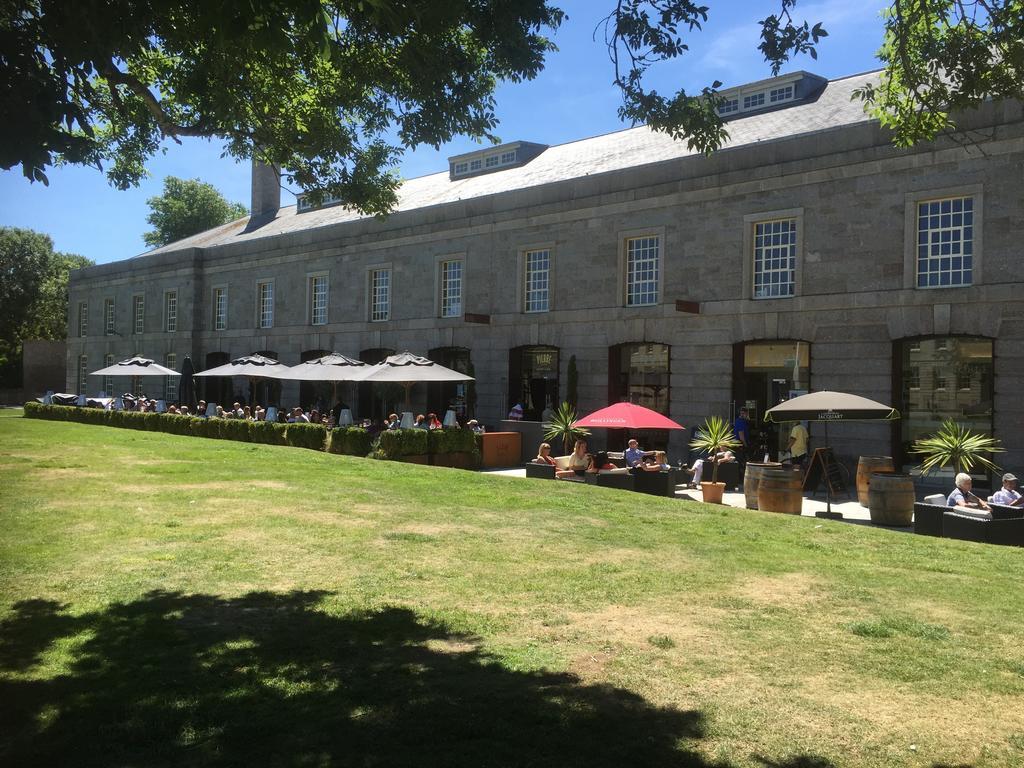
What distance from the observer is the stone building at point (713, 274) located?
1989 centimetres

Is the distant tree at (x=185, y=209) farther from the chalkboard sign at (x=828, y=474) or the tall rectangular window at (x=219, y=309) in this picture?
the chalkboard sign at (x=828, y=474)

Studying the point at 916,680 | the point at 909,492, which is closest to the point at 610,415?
the point at 909,492

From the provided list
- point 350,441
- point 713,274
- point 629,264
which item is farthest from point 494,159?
point 350,441

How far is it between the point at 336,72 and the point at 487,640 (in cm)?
837

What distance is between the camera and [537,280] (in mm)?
29156

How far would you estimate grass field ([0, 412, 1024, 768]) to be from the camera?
4.94 m

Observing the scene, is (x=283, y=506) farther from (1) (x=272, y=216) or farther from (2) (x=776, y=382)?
(1) (x=272, y=216)

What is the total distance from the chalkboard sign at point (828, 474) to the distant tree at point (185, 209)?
63.1 m

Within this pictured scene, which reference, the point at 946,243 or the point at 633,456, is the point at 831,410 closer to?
the point at 633,456

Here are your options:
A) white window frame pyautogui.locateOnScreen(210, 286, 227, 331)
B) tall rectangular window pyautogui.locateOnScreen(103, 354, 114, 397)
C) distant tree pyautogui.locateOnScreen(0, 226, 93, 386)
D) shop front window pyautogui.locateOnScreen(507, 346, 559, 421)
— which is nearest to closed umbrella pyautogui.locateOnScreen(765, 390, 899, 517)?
shop front window pyautogui.locateOnScreen(507, 346, 559, 421)


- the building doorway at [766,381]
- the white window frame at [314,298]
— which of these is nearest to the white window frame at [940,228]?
the building doorway at [766,381]

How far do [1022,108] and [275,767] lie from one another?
813 inches

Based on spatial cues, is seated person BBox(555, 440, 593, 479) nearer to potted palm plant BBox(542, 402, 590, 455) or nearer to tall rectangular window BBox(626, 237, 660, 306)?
potted palm plant BBox(542, 402, 590, 455)

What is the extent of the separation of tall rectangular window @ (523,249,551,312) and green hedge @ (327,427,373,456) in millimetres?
9155
